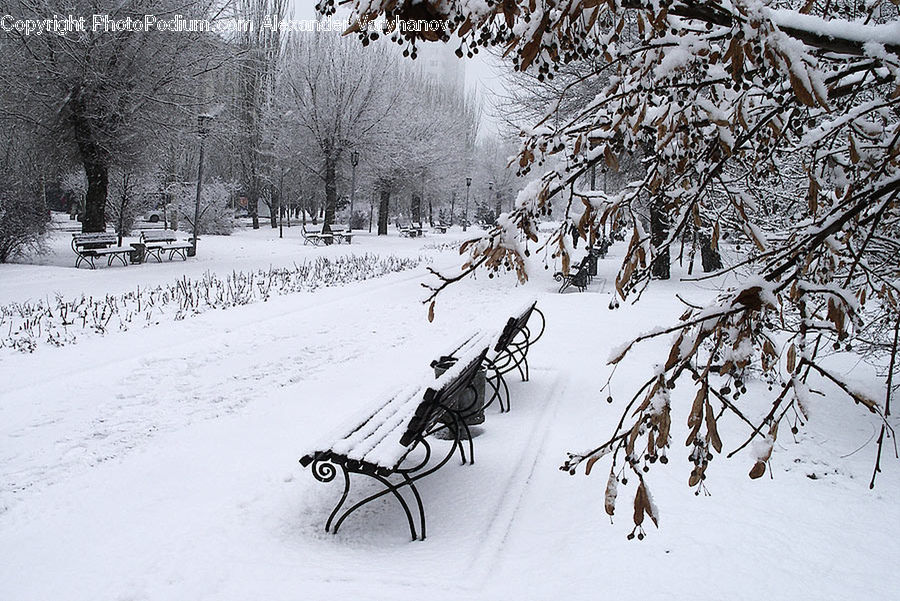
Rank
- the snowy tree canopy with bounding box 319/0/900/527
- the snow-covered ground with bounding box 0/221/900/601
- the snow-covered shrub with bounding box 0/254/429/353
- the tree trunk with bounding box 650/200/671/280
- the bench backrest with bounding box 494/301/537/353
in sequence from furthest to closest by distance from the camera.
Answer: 1. the snow-covered shrub with bounding box 0/254/429/353
2. the bench backrest with bounding box 494/301/537/353
3. the snow-covered ground with bounding box 0/221/900/601
4. the tree trunk with bounding box 650/200/671/280
5. the snowy tree canopy with bounding box 319/0/900/527

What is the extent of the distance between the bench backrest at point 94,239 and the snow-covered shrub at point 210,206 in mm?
13826

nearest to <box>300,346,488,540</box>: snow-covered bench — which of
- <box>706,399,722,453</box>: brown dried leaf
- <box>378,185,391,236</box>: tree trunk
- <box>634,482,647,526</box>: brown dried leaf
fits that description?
<box>634,482,647,526</box>: brown dried leaf

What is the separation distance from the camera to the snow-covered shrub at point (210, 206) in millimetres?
30766

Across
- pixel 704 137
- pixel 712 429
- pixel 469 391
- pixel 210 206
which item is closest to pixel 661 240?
pixel 469 391

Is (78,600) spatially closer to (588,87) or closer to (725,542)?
(725,542)

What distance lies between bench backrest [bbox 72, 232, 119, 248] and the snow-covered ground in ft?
31.2

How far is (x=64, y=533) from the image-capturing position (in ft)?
12.8

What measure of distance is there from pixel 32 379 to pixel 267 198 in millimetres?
39601

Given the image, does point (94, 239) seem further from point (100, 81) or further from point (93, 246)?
point (100, 81)

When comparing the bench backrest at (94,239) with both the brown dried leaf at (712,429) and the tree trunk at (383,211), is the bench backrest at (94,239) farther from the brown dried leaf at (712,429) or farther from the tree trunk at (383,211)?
the tree trunk at (383,211)

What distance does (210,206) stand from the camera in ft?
102

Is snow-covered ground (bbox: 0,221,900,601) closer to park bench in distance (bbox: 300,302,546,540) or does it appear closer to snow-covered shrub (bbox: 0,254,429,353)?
park bench in distance (bbox: 300,302,546,540)

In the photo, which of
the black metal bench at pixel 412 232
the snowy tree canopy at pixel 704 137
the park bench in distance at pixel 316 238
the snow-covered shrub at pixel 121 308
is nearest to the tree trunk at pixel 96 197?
the snow-covered shrub at pixel 121 308

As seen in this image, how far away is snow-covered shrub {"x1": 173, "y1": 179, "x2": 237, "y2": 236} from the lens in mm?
30766
